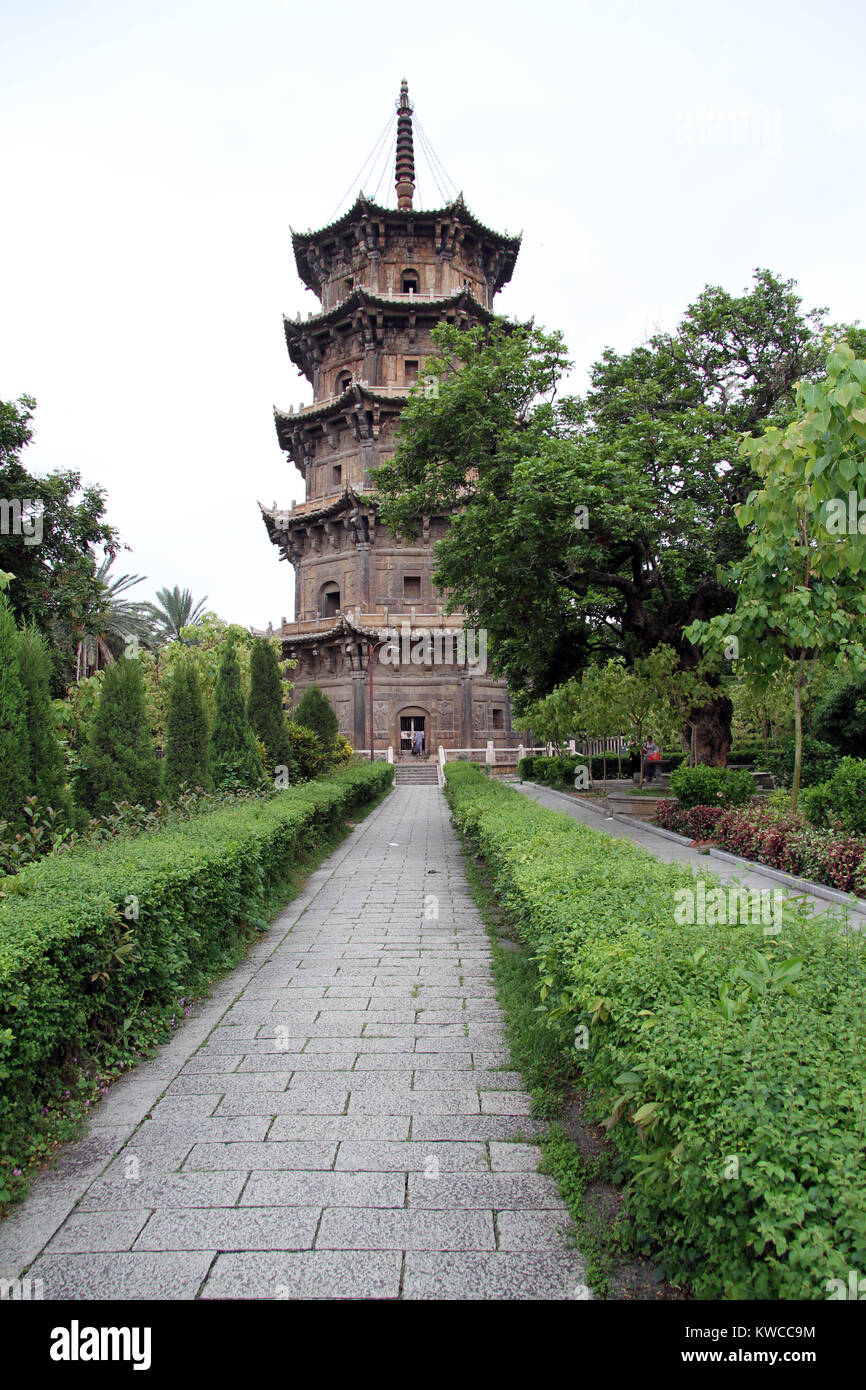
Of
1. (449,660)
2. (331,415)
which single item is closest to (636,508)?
(449,660)

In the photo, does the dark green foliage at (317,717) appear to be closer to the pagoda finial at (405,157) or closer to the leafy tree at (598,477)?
the leafy tree at (598,477)

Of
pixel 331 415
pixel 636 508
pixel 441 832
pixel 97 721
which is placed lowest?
pixel 441 832

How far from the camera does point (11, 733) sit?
24.5ft

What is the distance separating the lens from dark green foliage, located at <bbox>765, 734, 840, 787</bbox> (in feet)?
58.0

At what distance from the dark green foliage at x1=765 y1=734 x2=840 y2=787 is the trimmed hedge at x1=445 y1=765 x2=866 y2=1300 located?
1524 cm

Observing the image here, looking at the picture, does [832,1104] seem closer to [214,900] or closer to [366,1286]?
[366,1286]

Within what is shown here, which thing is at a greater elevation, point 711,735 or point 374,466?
point 374,466

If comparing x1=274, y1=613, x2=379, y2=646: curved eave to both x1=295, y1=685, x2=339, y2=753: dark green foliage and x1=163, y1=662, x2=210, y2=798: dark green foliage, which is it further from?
x1=163, y1=662, x2=210, y2=798: dark green foliage

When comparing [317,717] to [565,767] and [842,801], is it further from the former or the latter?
[842,801]

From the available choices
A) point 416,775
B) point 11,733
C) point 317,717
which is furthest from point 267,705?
point 416,775

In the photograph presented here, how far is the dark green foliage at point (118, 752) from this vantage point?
984cm

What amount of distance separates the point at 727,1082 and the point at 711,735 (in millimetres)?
16707

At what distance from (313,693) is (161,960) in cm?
1991
